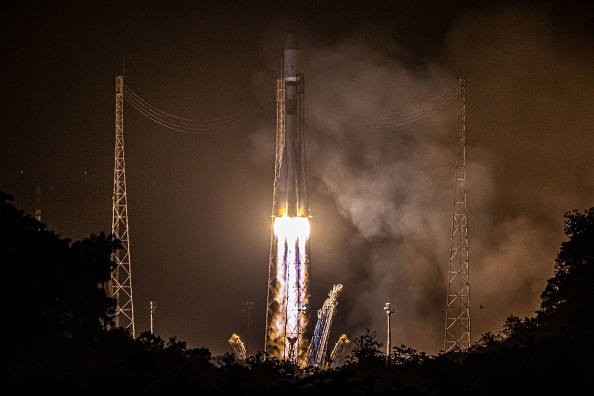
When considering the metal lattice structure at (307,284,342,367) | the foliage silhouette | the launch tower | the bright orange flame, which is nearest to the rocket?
the launch tower

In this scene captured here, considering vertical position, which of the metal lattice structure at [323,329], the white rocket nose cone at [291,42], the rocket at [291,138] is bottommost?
the metal lattice structure at [323,329]

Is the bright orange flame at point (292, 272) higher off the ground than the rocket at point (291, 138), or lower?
lower

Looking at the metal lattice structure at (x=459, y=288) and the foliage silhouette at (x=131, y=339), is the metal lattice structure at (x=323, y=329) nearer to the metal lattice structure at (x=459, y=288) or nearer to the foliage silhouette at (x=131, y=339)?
the metal lattice structure at (x=459, y=288)

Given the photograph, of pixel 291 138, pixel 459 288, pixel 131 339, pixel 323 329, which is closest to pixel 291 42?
pixel 291 138

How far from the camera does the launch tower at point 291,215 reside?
102062 millimetres

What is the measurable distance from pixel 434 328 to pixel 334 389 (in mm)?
90410

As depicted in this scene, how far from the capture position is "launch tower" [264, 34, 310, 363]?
102 meters

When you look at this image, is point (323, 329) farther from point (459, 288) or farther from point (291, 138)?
point (291, 138)

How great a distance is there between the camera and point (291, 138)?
338 feet

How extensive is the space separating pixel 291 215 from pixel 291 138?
474 centimetres

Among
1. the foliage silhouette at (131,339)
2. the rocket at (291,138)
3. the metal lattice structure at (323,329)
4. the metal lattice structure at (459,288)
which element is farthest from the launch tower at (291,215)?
the foliage silhouette at (131,339)

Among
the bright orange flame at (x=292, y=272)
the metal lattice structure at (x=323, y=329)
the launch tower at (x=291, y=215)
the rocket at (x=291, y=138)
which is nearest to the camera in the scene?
the rocket at (x=291, y=138)

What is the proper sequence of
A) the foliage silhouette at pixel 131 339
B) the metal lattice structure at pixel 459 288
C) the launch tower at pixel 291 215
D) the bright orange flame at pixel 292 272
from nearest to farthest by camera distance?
the foliage silhouette at pixel 131 339
the launch tower at pixel 291 215
the bright orange flame at pixel 292 272
the metal lattice structure at pixel 459 288

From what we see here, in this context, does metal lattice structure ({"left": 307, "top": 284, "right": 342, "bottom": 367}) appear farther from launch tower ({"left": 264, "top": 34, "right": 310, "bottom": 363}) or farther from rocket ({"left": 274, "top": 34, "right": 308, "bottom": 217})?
rocket ({"left": 274, "top": 34, "right": 308, "bottom": 217})
